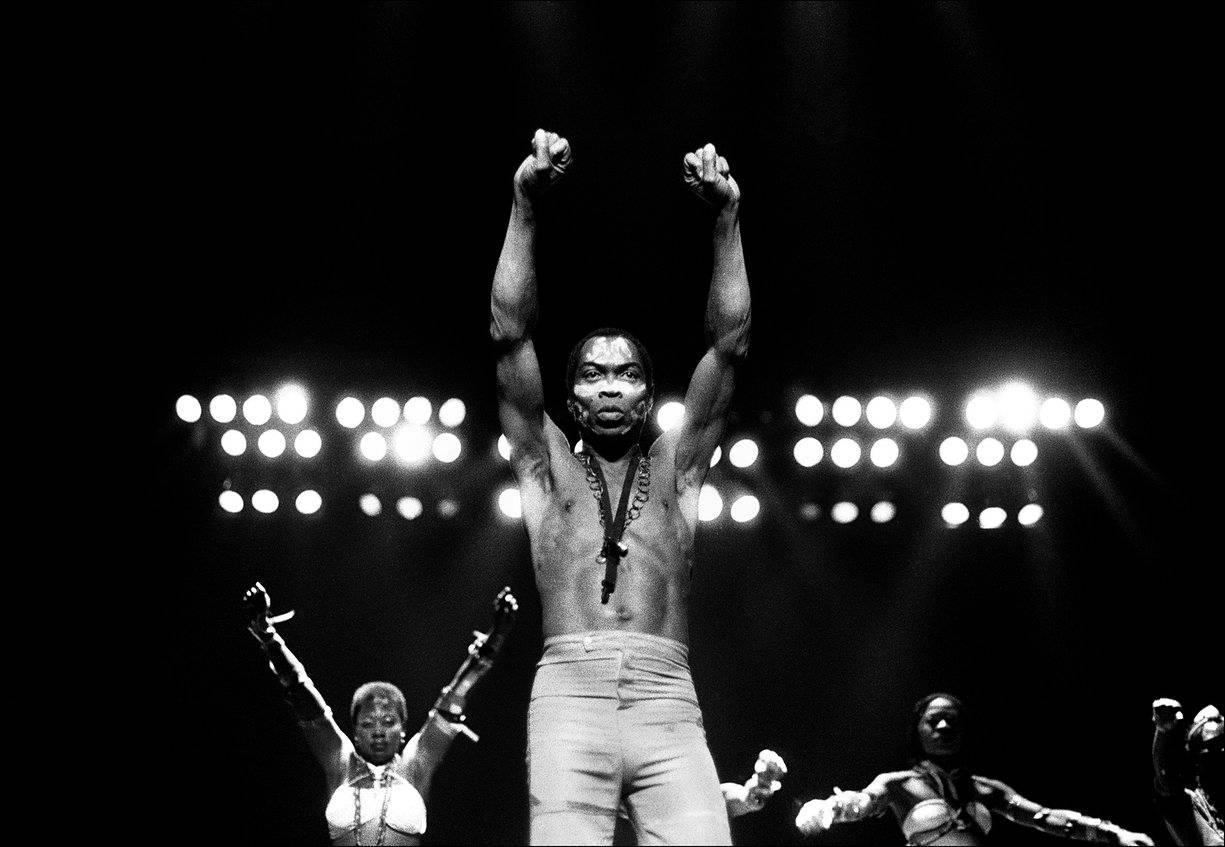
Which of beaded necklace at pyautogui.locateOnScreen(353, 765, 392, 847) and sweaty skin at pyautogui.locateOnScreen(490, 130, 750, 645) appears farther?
beaded necklace at pyautogui.locateOnScreen(353, 765, 392, 847)

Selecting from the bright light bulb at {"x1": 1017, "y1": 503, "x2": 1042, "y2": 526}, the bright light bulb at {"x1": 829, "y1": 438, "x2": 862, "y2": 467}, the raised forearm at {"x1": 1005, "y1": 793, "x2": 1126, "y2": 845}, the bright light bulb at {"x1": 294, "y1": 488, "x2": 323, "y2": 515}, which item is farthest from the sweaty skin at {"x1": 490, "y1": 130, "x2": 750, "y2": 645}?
the bright light bulb at {"x1": 1017, "y1": 503, "x2": 1042, "y2": 526}

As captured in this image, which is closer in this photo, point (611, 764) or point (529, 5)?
point (611, 764)

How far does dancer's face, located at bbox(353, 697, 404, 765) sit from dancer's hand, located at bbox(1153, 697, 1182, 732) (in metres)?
3.49

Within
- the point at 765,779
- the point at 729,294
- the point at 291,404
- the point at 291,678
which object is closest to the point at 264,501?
the point at 291,404

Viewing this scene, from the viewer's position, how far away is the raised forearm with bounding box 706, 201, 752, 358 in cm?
396

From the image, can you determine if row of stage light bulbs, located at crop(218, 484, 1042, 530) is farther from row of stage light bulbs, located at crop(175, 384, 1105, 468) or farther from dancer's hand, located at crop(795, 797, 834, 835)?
dancer's hand, located at crop(795, 797, 834, 835)

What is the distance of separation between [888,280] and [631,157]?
5.12 ft

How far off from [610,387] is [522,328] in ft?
1.00

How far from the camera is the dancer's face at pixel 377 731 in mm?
6195

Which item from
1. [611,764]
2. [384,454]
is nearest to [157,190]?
[384,454]

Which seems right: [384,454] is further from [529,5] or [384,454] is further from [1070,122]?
[1070,122]

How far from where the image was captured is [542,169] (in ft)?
12.7

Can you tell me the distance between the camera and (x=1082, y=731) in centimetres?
760

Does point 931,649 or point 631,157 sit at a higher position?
point 631,157
